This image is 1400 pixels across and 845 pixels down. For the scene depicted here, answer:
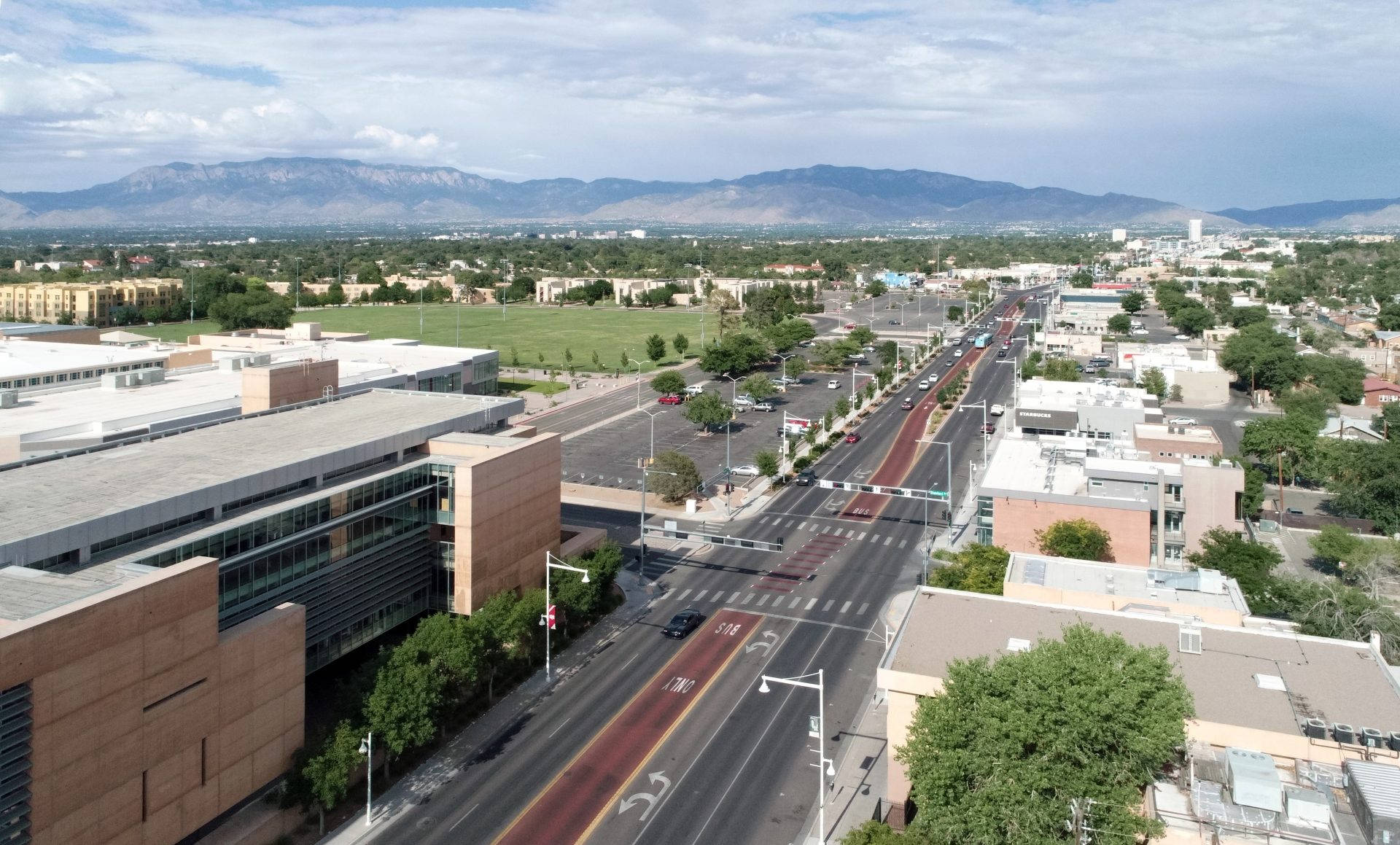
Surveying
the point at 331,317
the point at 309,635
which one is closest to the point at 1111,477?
the point at 309,635

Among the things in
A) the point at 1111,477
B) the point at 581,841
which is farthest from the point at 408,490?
the point at 1111,477

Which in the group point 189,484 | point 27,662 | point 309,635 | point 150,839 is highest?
point 189,484

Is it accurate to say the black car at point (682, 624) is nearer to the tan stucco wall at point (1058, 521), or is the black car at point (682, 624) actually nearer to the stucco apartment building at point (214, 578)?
the stucco apartment building at point (214, 578)

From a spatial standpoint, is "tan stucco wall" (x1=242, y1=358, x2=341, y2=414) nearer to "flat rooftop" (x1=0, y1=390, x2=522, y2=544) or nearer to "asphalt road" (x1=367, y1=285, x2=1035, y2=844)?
"flat rooftop" (x1=0, y1=390, x2=522, y2=544)

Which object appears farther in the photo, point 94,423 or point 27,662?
point 94,423

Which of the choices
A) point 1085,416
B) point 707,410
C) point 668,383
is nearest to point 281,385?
point 707,410

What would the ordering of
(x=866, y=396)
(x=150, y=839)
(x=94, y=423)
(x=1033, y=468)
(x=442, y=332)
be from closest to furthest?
(x=150, y=839), (x=94, y=423), (x=1033, y=468), (x=866, y=396), (x=442, y=332)

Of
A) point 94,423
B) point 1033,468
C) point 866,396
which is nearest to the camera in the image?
point 94,423

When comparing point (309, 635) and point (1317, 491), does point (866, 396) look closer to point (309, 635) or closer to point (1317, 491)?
point (1317, 491)

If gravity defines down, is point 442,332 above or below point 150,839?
above
